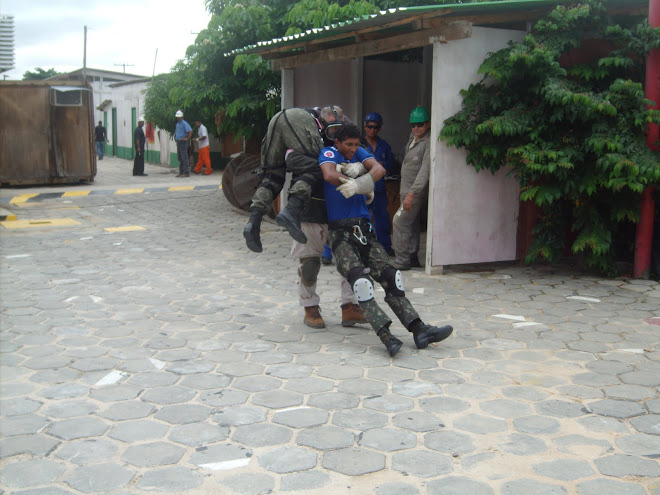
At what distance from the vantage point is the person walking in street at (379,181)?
8.64 metres

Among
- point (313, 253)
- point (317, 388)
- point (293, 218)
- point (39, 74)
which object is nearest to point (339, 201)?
point (293, 218)

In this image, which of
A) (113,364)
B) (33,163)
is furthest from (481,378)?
(33,163)

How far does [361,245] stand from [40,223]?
27.9 ft

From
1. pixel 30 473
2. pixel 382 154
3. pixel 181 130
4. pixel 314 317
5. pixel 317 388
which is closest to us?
pixel 30 473

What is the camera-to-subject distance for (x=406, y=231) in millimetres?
8352

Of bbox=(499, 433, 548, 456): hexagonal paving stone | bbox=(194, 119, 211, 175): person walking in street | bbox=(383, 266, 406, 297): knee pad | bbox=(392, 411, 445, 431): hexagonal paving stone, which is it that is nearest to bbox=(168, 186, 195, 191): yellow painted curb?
bbox=(194, 119, 211, 175): person walking in street

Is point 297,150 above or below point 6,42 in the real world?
below

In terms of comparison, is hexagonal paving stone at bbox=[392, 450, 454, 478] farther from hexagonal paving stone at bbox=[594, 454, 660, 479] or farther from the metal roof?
the metal roof

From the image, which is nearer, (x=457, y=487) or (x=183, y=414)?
(x=457, y=487)

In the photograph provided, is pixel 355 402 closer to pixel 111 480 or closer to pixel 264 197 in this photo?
pixel 111 480

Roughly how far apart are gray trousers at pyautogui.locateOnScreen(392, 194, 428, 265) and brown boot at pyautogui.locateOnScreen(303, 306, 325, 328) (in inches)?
101

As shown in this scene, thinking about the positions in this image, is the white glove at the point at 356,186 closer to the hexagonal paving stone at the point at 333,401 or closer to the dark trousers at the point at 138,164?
the hexagonal paving stone at the point at 333,401

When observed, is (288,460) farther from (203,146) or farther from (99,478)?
(203,146)

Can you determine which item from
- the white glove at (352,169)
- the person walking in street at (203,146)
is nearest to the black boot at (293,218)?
the white glove at (352,169)
